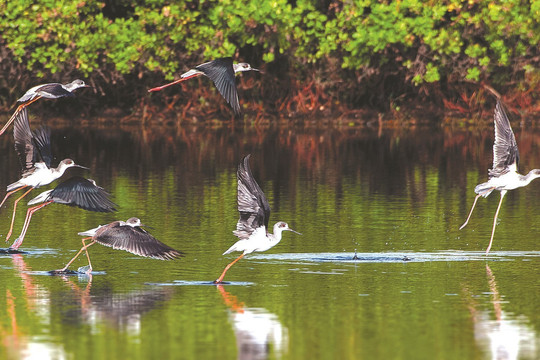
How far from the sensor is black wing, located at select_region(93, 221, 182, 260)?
13.8 m

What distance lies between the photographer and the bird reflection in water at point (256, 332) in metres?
10.5

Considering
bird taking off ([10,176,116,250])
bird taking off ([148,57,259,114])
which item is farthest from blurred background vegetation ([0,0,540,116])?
bird taking off ([10,176,116,250])

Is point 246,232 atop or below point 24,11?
below

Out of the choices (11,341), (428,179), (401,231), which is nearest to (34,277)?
(11,341)

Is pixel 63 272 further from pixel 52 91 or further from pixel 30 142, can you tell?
pixel 52 91

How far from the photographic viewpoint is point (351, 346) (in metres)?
Answer: 10.7

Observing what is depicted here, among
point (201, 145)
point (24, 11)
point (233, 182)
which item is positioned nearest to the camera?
point (233, 182)

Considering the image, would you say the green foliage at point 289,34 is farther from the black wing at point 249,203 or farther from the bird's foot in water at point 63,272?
the black wing at point 249,203

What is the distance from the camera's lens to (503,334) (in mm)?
11195

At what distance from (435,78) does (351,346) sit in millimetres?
28152

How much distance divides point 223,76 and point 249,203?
376 cm

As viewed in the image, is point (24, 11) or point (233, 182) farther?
point (24, 11)

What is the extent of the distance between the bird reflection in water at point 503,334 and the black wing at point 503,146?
443 centimetres

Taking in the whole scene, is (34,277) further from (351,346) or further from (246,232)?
(351,346)
